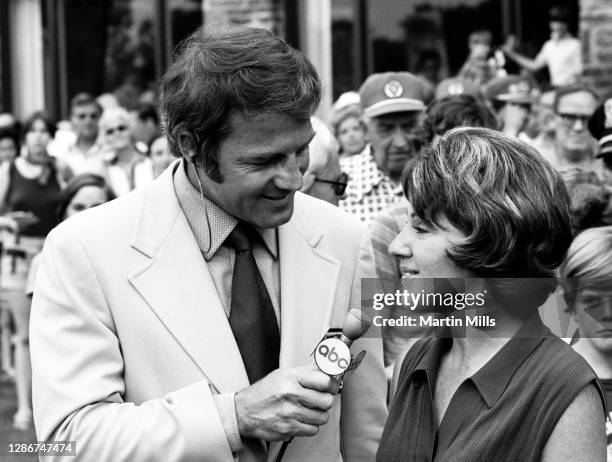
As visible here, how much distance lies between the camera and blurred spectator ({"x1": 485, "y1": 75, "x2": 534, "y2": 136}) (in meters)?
7.50

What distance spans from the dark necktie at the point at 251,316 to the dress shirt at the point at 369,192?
8.86 ft

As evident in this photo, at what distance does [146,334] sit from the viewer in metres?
2.57

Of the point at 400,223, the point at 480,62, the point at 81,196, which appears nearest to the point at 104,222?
the point at 400,223

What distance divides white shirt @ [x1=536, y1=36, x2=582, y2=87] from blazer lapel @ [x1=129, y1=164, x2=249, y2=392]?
24.6 feet

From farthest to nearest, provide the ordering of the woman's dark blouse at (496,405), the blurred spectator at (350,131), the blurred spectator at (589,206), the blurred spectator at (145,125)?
the blurred spectator at (145,125), the blurred spectator at (350,131), the blurred spectator at (589,206), the woman's dark blouse at (496,405)

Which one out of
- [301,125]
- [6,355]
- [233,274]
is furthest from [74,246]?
[6,355]

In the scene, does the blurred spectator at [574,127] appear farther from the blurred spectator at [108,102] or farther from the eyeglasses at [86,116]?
the blurred spectator at [108,102]

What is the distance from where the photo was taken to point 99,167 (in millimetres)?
8875

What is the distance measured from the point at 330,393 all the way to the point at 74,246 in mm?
706

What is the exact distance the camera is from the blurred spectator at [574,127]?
619 cm

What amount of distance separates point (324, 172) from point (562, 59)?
5483mm

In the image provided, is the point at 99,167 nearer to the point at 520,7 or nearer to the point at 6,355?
the point at 6,355

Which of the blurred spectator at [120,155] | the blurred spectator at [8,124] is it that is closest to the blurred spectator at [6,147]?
the blurred spectator at [8,124]

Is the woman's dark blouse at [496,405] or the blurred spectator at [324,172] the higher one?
the blurred spectator at [324,172]
